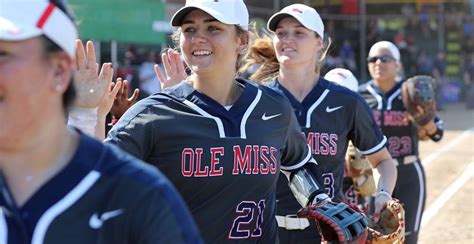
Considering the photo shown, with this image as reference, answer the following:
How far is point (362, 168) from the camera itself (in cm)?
697

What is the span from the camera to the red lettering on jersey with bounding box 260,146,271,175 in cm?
362

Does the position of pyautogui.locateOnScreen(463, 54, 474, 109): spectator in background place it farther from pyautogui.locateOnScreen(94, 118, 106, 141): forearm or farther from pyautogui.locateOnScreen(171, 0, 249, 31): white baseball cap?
pyautogui.locateOnScreen(94, 118, 106, 141): forearm

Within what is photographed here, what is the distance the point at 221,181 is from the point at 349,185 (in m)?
3.95

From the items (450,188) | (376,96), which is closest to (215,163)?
(376,96)

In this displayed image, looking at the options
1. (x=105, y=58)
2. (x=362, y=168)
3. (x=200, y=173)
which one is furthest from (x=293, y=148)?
(x=105, y=58)

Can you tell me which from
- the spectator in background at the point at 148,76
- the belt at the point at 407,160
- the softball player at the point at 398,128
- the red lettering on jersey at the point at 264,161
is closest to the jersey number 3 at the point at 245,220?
the red lettering on jersey at the point at 264,161

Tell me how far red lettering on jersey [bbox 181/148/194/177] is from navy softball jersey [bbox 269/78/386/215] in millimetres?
1629

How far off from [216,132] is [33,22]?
1.71m

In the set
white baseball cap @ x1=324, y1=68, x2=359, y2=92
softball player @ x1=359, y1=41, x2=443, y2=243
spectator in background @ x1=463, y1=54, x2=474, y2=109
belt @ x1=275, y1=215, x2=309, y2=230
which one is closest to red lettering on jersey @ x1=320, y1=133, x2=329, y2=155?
belt @ x1=275, y1=215, x2=309, y2=230

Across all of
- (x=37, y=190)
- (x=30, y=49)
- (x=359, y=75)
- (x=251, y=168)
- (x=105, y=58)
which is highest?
(x=30, y=49)

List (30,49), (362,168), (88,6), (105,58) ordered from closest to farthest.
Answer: (30,49)
(362,168)
(88,6)
(105,58)

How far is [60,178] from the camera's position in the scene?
1999 millimetres

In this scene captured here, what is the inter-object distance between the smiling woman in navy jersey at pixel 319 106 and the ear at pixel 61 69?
305 cm

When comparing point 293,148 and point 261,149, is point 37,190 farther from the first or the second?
point 293,148
